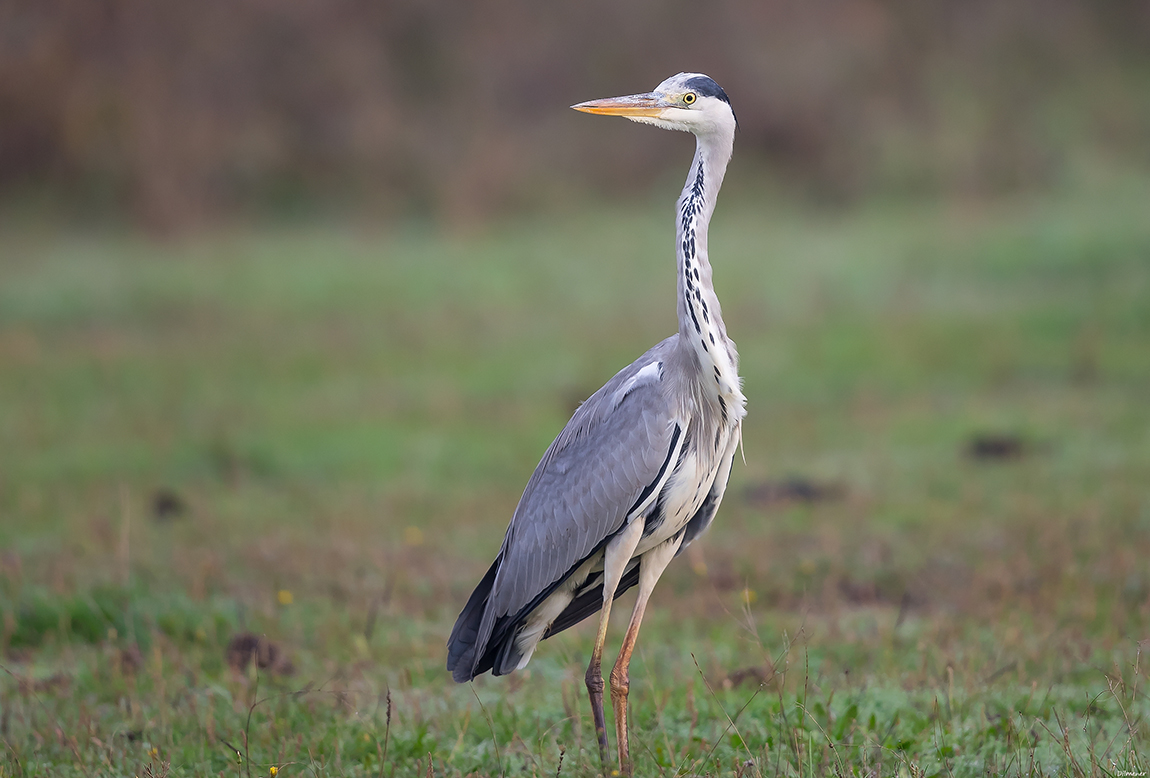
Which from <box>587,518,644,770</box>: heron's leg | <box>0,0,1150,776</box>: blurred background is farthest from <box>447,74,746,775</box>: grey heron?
<box>0,0,1150,776</box>: blurred background

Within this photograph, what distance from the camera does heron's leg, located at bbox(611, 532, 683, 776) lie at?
4.21 meters

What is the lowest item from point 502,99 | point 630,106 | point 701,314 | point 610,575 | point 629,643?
point 629,643

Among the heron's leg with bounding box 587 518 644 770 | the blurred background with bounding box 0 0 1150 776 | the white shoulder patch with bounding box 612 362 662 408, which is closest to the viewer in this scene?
the heron's leg with bounding box 587 518 644 770

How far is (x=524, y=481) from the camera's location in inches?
382

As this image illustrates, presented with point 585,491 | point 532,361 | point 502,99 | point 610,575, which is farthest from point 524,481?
point 502,99

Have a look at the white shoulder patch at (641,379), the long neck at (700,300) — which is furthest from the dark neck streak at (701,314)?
the white shoulder patch at (641,379)

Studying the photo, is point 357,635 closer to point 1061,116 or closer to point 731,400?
point 731,400

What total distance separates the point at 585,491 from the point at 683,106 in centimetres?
149

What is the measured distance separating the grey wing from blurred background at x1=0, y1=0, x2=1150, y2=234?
16033mm

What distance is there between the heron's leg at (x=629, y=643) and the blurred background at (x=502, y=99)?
53.5 ft

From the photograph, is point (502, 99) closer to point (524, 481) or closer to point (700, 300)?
point (524, 481)

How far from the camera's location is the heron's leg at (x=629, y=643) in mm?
4207

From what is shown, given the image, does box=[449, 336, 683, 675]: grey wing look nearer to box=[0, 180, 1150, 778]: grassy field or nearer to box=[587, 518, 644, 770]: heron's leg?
box=[587, 518, 644, 770]: heron's leg

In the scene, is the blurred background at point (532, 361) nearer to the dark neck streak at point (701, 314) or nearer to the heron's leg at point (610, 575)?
the heron's leg at point (610, 575)
